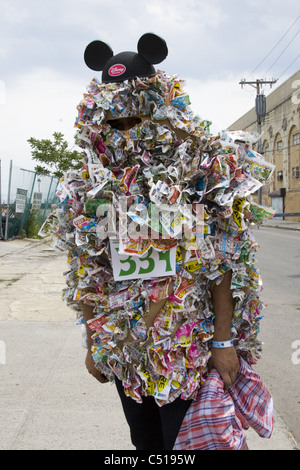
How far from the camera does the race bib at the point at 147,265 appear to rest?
166 centimetres

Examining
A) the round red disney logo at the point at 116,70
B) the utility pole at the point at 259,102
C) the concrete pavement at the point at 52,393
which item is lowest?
the concrete pavement at the point at 52,393

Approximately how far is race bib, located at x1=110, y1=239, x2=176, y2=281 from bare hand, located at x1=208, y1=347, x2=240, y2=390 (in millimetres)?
356

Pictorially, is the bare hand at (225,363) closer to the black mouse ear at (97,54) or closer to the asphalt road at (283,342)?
the black mouse ear at (97,54)

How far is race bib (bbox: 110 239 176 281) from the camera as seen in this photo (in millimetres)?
1656

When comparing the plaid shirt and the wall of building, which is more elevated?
the wall of building

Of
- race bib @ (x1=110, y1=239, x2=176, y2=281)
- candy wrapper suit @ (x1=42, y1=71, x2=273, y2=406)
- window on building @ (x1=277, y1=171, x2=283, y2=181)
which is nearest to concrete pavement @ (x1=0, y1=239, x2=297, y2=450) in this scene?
candy wrapper suit @ (x1=42, y1=71, x2=273, y2=406)

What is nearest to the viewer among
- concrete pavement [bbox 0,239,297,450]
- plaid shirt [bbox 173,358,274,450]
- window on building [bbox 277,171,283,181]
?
plaid shirt [bbox 173,358,274,450]

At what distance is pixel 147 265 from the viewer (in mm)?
1663

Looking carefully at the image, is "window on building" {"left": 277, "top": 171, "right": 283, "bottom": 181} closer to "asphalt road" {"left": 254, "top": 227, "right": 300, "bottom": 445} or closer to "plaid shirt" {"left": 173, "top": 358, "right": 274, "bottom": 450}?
"asphalt road" {"left": 254, "top": 227, "right": 300, "bottom": 445}

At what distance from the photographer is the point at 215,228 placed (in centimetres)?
173

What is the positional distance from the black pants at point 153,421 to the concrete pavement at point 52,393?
93 cm

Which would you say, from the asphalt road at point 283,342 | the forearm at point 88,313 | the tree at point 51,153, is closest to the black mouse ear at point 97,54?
the forearm at point 88,313

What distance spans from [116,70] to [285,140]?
32.9 m

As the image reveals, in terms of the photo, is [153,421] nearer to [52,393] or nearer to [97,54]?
[97,54]
